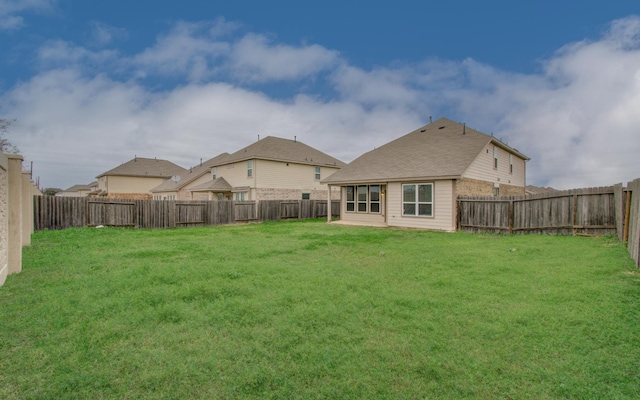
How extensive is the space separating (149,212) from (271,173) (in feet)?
36.3

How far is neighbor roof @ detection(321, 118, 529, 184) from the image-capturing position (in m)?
15.8

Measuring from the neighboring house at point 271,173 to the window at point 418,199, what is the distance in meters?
8.78

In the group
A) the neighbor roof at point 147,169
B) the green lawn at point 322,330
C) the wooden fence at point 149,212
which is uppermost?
the neighbor roof at point 147,169

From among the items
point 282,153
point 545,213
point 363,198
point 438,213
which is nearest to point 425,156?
point 438,213

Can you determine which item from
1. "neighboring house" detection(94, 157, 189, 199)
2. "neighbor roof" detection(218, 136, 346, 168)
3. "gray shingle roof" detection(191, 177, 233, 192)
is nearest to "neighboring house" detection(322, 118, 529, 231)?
"neighbor roof" detection(218, 136, 346, 168)

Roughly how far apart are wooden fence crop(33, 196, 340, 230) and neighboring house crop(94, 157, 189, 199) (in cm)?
2637

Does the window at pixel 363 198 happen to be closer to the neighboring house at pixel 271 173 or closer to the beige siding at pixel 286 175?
the neighboring house at pixel 271 173

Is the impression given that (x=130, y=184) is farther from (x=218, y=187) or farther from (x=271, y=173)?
(x=271, y=173)

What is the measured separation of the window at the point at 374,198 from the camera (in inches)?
731

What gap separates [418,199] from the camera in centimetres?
1619

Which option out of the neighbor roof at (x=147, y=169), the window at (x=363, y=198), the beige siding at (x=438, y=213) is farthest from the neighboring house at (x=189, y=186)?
the beige siding at (x=438, y=213)

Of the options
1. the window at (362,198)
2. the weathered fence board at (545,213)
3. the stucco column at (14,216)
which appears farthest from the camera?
the window at (362,198)

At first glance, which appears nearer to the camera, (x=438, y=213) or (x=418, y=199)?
(x=438, y=213)

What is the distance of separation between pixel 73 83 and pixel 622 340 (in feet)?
57.8
